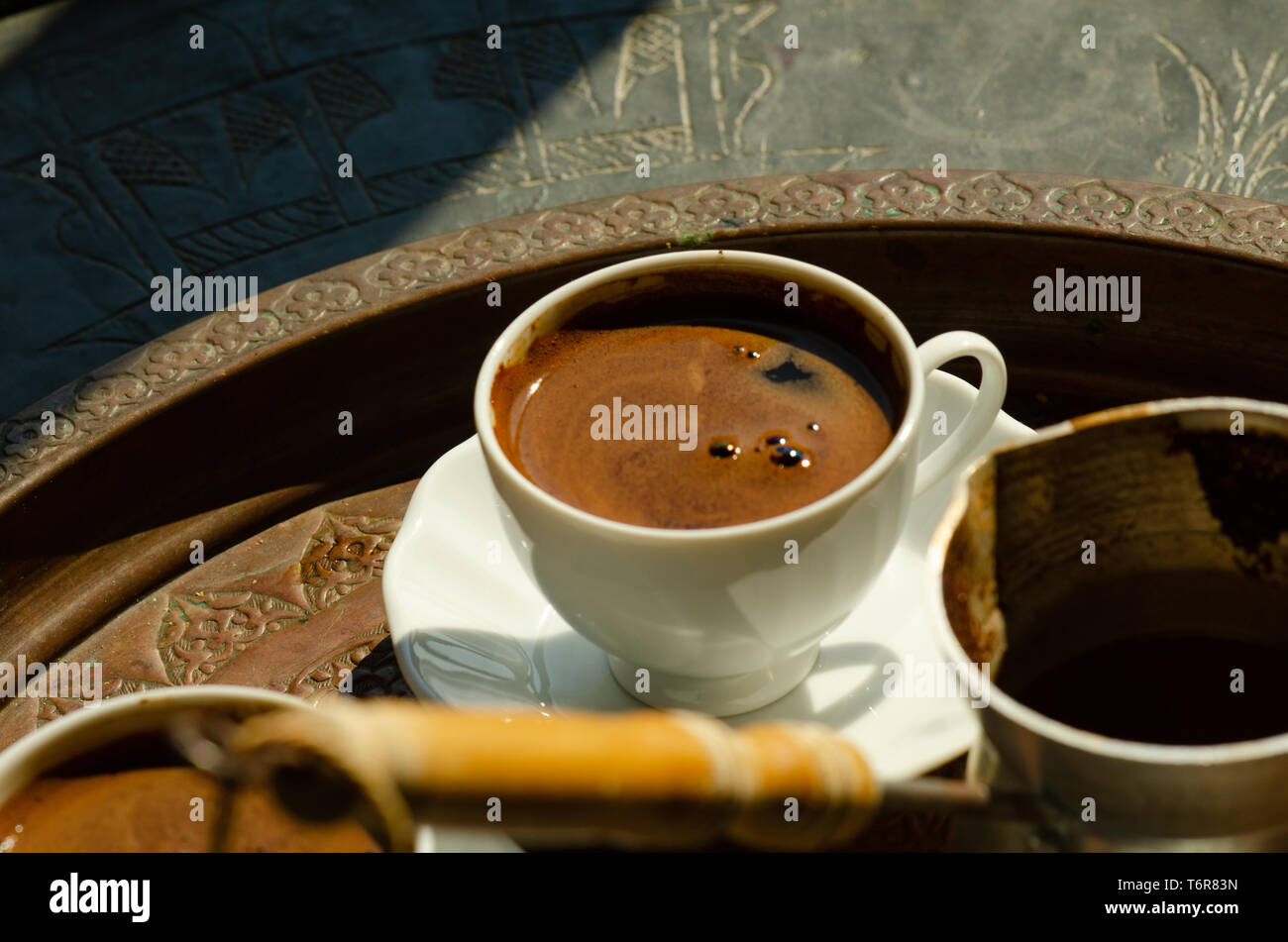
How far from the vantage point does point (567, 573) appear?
0.68 metres

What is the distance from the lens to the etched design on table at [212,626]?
2.89 ft

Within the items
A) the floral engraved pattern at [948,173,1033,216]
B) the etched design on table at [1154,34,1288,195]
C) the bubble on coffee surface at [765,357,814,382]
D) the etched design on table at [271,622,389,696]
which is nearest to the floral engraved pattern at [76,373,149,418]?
the etched design on table at [271,622,389,696]

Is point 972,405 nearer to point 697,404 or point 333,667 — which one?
point 697,404

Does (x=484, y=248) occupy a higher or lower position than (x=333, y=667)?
higher

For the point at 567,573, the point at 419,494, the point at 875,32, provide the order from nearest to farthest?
1. the point at 567,573
2. the point at 419,494
3. the point at 875,32

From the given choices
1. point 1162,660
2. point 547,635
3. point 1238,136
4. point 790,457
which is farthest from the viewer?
point 1238,136

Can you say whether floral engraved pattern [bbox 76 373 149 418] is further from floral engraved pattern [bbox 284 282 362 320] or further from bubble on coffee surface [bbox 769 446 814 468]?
bubble on coffee surface [bbox 769 446 814 468]

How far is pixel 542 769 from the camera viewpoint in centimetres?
33

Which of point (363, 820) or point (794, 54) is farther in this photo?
point (794, 54)

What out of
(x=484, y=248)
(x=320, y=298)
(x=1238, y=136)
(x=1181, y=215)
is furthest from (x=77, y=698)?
(x=1238, y=136)

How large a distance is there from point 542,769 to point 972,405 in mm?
536

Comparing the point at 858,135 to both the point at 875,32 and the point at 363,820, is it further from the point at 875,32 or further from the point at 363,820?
the point at 363,820
